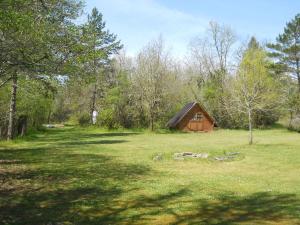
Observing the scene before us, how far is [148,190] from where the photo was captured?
43.6ft

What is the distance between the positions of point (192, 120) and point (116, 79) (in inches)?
483

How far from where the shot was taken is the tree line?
46.8ft

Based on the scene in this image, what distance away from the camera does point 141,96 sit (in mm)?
52344

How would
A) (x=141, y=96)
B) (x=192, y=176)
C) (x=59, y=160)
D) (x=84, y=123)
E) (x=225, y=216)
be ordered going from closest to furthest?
(x=225, y=216), (x=192, y=176), (x=59, y=160), (x=141, y=96), (x=84, y=123)

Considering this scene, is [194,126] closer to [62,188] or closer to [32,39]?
[62,188]

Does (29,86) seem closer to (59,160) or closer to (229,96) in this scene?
(59,160)

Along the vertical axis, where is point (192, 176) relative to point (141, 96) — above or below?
below

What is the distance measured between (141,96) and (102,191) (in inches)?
1553

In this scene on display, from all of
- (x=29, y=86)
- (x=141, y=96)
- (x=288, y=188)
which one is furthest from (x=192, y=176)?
(x=141, y=96)

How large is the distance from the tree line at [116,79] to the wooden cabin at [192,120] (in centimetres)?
196

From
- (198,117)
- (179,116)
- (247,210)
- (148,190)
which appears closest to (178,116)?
(179,116)

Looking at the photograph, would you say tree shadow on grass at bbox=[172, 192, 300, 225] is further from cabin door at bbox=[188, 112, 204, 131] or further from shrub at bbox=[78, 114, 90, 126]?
shrub at bbox=[78, 114, 90, 126]

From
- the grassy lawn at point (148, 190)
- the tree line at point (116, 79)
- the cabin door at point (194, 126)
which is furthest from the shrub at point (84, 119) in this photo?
the grassy lawn at point (148, 190)

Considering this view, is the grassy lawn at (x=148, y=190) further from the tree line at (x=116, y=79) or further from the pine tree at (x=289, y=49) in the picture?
the pine tree at (x=289, y=49)
